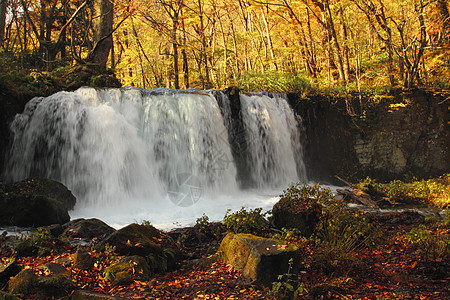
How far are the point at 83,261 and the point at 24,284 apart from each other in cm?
77

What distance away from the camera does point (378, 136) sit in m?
14.9

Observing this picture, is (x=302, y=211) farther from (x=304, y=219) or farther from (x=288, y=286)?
(x=288, y=286)

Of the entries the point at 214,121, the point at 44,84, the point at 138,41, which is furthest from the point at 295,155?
the point at 138,41

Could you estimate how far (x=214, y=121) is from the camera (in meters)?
12.5

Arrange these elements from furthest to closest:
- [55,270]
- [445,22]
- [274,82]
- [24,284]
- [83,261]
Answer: [274,82]
[445,22]
[83,261]
[55,270]
[24,284]

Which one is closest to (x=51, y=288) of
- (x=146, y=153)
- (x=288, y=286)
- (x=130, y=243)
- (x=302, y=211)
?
(x=130, y=243)

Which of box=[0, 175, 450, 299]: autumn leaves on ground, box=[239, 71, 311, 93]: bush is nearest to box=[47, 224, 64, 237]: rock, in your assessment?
box=[0, 175, 450, 299]: autumn leaves on ground

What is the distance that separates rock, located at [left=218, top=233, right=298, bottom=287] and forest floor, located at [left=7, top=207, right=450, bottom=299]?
11cm

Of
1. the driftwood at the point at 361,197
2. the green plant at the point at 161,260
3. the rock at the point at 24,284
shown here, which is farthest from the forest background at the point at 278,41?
the rock at the point at 24,284

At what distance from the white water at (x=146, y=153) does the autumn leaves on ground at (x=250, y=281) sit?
2.73 metres

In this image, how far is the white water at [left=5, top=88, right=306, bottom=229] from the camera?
Answer: 31.7ft

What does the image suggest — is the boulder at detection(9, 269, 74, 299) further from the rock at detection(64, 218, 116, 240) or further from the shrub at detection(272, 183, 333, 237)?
the shrub at detection(272, 183, 333, 237)

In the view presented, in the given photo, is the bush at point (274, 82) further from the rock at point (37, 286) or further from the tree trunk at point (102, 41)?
the rock at point (37, 286)

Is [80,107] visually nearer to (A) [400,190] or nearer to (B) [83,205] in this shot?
(B) [83,205]
